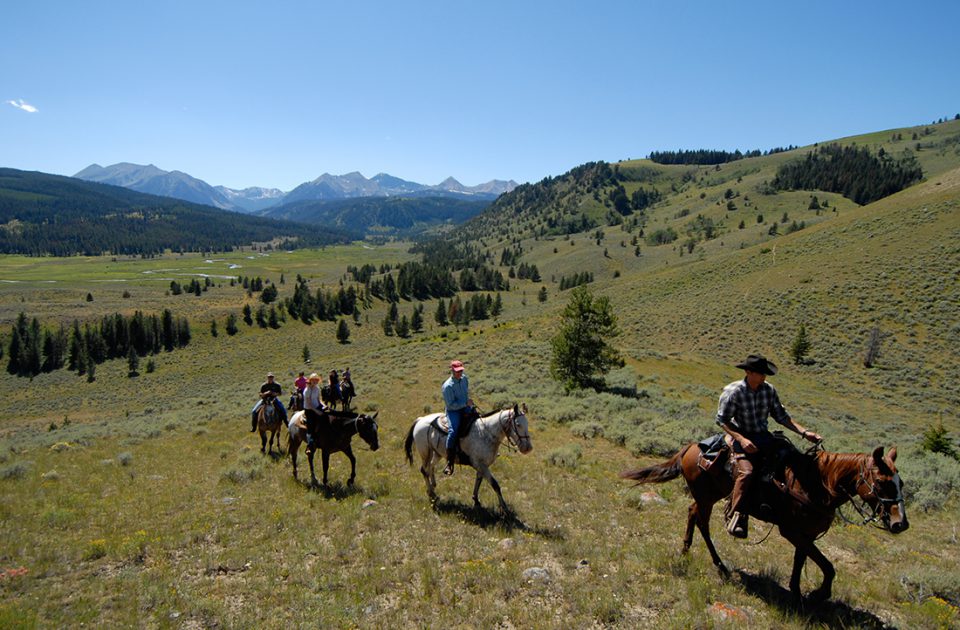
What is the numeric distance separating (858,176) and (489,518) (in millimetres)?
225488

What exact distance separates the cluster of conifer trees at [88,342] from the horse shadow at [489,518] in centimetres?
9038

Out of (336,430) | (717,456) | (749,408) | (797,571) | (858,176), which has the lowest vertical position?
(336,430)

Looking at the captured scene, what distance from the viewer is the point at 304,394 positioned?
1228cm

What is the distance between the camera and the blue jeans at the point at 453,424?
31.9 feet

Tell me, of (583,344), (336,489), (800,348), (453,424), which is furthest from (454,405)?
(800,348)

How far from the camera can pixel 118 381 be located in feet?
233

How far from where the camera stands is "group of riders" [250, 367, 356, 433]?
12.3m

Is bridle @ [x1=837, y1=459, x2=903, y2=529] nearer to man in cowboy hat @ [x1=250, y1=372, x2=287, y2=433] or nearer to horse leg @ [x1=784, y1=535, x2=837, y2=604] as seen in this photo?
horse leg @ [x1=784, y1=535, x2=837, y2=604]

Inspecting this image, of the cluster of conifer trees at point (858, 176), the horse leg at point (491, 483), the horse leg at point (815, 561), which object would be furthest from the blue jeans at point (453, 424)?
the cluster of conifer trees at point (858, 176)

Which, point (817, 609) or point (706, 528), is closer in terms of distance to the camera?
point (817, 609)

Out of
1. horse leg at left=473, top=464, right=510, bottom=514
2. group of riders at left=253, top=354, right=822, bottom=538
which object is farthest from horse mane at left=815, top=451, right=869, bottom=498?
horse leg at left=473, top=464, right=510, bottom=514

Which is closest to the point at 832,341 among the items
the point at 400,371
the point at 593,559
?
the point at 400,371

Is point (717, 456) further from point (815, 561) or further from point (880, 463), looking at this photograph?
point (880, 463)

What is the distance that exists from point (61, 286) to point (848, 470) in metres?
210
